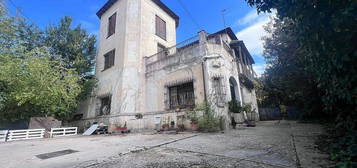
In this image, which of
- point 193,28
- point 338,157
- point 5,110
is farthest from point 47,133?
point 338,157

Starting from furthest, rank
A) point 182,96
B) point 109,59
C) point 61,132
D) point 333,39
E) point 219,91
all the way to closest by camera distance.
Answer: point 109,59 → point 61,132 → point 182,96 → point 219,91 → point 333,39

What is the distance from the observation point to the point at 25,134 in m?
8.94

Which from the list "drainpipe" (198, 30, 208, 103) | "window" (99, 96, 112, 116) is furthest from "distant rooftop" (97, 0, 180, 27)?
"window" (99, 96, 112, 116)

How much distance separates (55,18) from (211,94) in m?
13.5

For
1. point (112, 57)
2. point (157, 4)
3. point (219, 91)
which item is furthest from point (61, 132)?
point (157, 4)

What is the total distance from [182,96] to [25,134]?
8.98 m

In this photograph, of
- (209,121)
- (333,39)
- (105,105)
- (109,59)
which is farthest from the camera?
(109,59)

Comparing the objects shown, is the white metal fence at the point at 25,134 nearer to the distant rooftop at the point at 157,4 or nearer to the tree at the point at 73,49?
the tree at the point at 73,49

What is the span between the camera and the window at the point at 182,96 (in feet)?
28.3

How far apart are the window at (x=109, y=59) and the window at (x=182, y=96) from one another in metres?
5.27

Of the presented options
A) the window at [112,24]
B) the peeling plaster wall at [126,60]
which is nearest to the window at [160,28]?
the peeling plaster wall at [126,60]

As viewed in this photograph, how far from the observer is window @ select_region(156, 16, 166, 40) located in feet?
42.5

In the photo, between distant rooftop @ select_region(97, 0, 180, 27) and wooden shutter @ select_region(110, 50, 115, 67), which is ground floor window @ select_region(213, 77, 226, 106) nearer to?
wooden shutter @ select_region(110, 50, 115, 67)

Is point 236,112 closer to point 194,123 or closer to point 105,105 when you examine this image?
point 194,123
